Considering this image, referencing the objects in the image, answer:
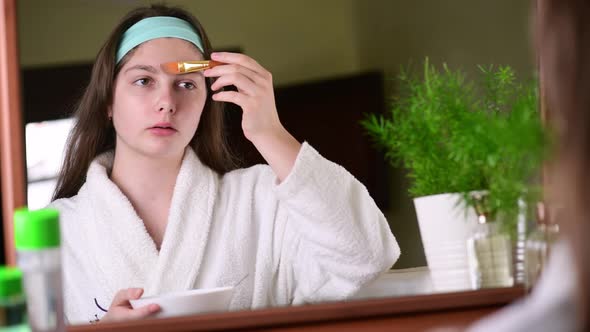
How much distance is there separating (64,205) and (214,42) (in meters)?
0.26

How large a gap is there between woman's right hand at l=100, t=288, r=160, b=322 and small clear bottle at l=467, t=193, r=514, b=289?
39 cm

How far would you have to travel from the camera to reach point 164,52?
106cm

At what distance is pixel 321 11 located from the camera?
1.10 metres

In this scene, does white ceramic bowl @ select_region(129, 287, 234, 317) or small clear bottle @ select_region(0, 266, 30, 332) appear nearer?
small clear bottle @ select_region(0, 266, 30, 332)

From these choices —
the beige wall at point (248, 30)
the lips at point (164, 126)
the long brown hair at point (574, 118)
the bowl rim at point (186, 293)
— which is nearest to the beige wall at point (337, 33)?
the beige wall at point (248, 30)

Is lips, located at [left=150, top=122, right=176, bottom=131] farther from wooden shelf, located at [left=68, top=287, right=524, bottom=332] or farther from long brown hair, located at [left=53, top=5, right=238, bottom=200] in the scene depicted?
wooden shelf, located at [left=68, top=287, right=524, bottom=332]

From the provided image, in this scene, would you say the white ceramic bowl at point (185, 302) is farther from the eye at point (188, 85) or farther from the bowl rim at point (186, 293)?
the eye at point (188, 85)

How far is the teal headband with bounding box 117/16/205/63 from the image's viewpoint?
1050mm

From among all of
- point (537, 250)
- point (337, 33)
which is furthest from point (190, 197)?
point (537, 250)

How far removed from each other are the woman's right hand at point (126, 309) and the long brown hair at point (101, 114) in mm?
133

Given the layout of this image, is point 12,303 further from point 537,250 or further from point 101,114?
point 537,250

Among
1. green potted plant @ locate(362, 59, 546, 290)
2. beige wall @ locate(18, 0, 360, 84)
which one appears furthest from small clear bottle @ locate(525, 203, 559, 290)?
beige wall @ locate(18, 0, 360, 84)

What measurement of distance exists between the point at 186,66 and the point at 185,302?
28cm

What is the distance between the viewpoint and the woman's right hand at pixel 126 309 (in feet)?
3.33
